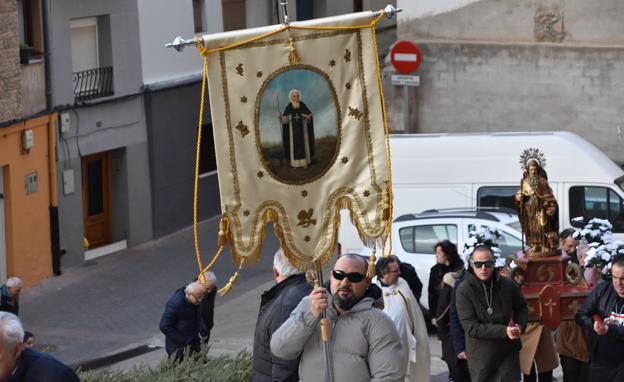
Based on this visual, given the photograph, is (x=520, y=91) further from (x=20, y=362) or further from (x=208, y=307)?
(x=20, y=362)

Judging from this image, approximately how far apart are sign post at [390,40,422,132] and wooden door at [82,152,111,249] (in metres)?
5.59

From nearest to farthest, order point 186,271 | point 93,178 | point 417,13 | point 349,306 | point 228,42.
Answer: point 349,306 < point 228,42 < point 186,271 < point 93,178 < point 417,13

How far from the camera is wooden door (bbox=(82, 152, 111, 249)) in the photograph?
25.1 metres

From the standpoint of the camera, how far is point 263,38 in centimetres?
993

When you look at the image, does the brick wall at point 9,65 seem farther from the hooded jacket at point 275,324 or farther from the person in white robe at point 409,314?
the hooded jacket at point 275,324

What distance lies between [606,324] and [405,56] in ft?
51.4

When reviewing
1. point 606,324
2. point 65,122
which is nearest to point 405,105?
point 65,122

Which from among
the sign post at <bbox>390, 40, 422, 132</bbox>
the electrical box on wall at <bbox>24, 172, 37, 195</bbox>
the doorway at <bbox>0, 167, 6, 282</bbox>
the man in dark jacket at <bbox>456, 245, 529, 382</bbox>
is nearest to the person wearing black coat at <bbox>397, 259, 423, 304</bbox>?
the man in dark jacket at <bbox>456, 245, 529, 382</bbox>

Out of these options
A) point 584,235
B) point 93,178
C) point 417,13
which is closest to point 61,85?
point 93,178

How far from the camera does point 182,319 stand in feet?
48.1

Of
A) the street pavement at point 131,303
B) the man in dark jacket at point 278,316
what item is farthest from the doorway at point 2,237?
the man in dark jacket at point 278,316

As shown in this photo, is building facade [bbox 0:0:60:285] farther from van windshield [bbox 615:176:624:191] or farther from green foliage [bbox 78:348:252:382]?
green foliage [bbox 78:348:252:382]

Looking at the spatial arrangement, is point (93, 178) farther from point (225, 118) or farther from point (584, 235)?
point (225, 118)

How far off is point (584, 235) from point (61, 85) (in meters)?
12.3
